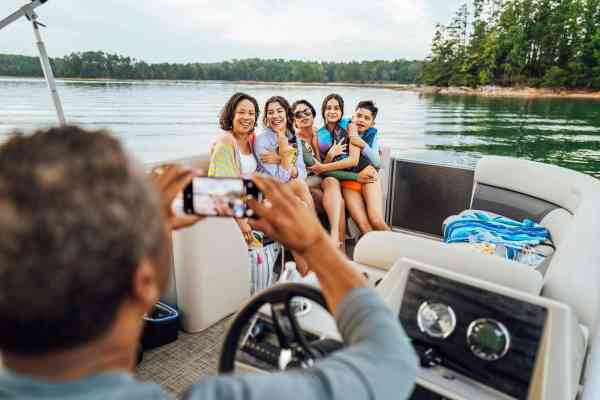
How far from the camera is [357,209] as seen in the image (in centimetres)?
313

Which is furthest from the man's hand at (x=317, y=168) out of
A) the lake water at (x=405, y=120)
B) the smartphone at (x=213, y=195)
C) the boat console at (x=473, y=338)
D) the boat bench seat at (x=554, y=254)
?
the lake water at (x=405, y=120)

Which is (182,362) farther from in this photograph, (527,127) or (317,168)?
(527,127)

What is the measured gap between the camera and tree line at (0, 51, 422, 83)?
3.28 meters

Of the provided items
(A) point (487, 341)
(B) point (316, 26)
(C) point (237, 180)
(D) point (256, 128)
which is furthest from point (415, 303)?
(B) point (316, 26)

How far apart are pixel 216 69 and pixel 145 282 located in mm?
7949

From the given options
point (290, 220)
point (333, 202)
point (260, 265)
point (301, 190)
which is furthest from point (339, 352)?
point (333, 202)

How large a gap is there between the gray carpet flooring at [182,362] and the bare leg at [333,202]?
1.16 metres

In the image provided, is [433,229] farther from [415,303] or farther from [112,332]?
[112,332]

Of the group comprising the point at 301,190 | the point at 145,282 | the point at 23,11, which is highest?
the point at 23,11

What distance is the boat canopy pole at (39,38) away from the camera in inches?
76.8

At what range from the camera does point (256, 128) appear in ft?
9.13

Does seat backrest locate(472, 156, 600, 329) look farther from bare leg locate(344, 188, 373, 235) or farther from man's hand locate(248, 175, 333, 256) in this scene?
man's hand locate(248, 175, 333, 256)

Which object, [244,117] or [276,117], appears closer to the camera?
[244,117]

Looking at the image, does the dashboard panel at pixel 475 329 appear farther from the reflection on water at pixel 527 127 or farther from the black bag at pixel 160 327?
the reflection on water at pixel 527 127
